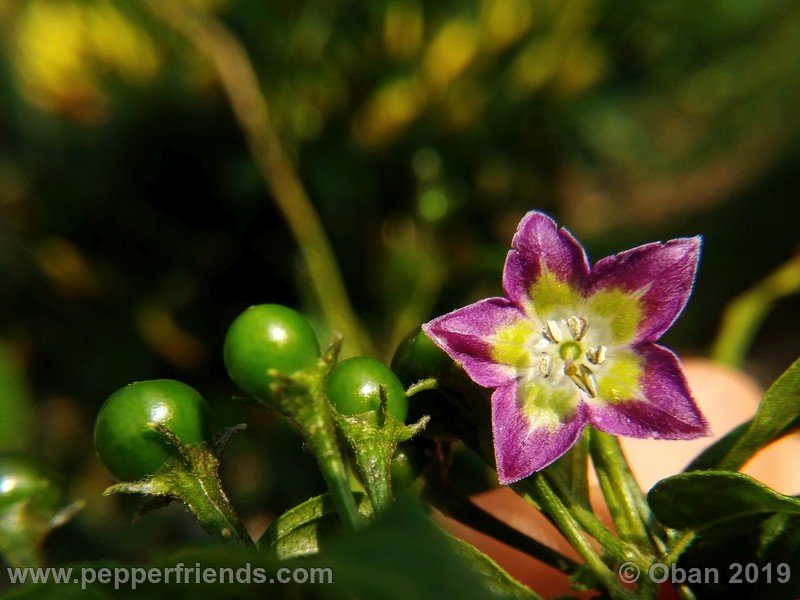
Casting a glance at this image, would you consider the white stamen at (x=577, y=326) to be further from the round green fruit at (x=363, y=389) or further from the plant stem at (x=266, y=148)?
the plant stem at (x=266, y=148)

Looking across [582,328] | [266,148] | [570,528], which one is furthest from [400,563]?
[266,148]

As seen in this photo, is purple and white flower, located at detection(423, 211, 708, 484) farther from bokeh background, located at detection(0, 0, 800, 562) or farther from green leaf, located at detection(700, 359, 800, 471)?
bokeh background, located at detection(0, 0, 800, 562)

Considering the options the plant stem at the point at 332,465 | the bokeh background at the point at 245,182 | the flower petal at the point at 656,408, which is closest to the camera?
the plant stem at the point at 332,465

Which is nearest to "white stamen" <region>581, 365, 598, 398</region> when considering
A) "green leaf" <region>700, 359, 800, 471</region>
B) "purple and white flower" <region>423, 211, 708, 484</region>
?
"purple and white flower" <region>423, 211, 708, 484</region>

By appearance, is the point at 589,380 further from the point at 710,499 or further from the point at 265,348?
the point at 265,348

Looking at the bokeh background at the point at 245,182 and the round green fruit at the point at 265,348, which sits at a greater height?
the bokeh background at the point at 245,182

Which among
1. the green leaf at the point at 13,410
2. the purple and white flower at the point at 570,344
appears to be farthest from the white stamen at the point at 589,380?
the green leaf at the point at 13,410

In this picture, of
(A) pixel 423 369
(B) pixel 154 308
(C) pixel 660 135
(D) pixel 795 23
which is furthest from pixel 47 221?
(D) pixel 795 23
